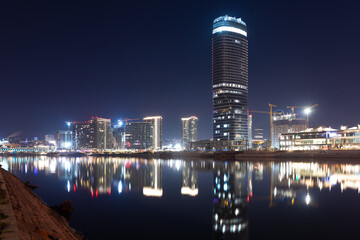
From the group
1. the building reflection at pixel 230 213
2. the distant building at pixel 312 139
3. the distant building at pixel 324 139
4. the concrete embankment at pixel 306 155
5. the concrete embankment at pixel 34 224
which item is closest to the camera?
the concrete embankment at pixel 34 224

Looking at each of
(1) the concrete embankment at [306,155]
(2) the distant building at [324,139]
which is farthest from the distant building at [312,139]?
(1) the concrete embankment at [306,155]

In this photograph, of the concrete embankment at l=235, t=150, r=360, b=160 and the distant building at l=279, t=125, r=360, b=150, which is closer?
the concrete embankment at l=235, t=150, r=360, b=160

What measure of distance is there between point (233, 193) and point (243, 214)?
10327 millimetres

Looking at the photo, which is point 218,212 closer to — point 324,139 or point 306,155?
point 306,155

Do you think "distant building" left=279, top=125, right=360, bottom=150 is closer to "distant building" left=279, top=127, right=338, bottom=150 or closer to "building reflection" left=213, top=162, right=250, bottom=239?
"distant building" left=279, top=127, right=338, bottom=150

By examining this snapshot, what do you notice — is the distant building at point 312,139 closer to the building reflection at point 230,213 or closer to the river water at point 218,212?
the river water at point 218,212

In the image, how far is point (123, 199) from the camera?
3089cm

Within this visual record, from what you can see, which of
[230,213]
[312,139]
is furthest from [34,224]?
[312,139]

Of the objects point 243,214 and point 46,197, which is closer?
point 243,214

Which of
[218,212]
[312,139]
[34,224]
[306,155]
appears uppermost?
[34,224]

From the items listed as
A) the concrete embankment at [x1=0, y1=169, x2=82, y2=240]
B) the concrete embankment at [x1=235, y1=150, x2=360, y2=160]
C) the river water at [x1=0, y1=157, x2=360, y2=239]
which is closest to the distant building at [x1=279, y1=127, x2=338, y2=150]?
the concrete embankment at [x1=235, y1=150, x2=360, y2=160]

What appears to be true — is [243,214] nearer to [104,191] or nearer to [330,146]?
[104,191]

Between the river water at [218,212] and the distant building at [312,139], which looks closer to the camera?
the river water at [218,212]

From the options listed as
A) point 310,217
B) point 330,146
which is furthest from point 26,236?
point 330,146
